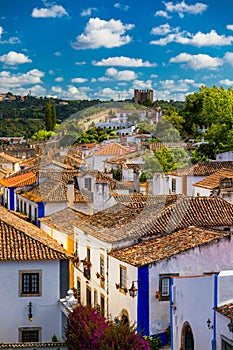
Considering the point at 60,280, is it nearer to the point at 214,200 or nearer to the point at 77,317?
the point at 77,317

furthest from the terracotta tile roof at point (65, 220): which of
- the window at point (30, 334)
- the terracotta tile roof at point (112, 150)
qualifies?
the window at point (30, 334)

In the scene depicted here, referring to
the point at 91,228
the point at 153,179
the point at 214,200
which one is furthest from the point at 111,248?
the point at 153,179

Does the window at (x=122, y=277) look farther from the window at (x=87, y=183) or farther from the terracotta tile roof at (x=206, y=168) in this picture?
the terracotta tile roof at (x=206, y=168)

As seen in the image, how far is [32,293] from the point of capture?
17984 mm

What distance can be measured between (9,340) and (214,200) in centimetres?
1131

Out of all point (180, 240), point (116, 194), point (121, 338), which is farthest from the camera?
point (116, 194)

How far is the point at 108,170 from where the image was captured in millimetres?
25719

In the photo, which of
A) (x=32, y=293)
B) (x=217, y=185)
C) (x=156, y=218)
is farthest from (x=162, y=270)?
(x=217, y=185)

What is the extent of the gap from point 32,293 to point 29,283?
296 millimetres

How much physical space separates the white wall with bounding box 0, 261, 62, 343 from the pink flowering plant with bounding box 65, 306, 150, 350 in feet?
8.72

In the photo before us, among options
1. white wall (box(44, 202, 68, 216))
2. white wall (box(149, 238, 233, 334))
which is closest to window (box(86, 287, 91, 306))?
white wall (box(149, 238, 233, 334))

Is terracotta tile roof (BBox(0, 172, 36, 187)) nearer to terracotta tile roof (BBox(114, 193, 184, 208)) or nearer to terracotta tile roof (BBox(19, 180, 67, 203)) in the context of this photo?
terracotta tile roof (BBox(19, 180, 67, 203))

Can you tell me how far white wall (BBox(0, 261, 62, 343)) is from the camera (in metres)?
17.7

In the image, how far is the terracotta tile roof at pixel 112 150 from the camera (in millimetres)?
23178
